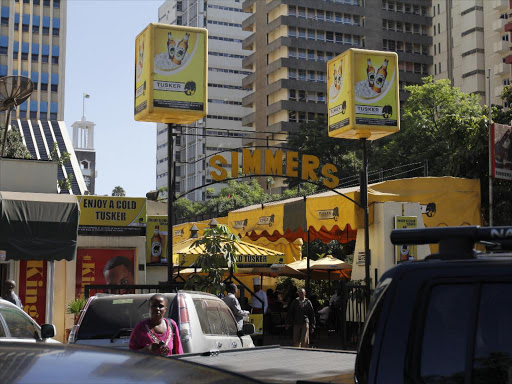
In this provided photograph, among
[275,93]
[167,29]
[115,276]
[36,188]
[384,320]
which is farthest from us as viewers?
A: [275,93]

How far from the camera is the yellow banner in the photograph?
71.3 ft

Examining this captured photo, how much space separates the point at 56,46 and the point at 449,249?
11449 cm

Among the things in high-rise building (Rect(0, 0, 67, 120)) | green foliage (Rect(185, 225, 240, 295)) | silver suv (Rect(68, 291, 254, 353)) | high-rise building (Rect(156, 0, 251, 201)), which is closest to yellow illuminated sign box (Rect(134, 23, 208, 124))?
green foliage (Rect(185, 225, 240, 295))

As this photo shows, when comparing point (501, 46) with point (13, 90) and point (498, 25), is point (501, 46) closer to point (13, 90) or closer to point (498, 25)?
point (498, 25)

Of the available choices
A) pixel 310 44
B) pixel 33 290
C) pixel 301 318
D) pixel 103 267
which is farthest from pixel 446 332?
pixel 310 44

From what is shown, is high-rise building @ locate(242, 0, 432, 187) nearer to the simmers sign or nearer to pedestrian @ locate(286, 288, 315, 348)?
the simmers sign

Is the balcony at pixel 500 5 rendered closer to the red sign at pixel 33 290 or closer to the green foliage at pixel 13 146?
the green foliage at pixel 13 146

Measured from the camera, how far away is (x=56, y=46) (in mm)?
113188

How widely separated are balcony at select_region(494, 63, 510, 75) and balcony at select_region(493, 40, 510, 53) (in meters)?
1.57

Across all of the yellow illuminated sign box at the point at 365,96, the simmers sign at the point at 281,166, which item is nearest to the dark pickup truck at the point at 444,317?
the yellow illuminated sign box at the point at 365,96

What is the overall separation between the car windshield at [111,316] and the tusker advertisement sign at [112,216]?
12.9m

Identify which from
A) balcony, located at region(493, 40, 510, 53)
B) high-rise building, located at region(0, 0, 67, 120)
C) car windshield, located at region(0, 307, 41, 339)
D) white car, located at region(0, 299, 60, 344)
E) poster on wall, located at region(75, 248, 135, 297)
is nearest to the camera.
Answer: white car, located at region(0, 299, 60, 344)

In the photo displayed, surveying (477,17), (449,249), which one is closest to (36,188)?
(449,249)

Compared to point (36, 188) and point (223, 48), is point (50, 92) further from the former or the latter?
point (36, 188)
